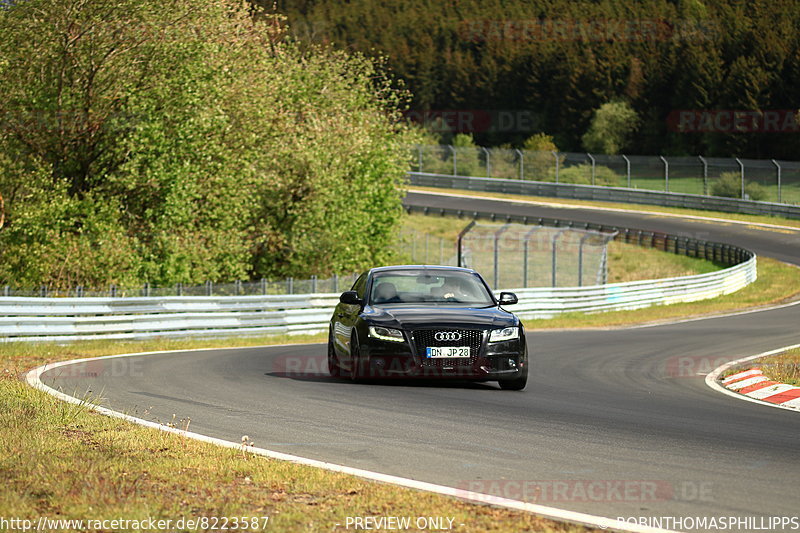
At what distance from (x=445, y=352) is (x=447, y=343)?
11cm

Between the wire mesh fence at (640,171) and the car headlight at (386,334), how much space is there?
162ft

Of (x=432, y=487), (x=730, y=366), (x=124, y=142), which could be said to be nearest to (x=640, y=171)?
(x=124, y=142)

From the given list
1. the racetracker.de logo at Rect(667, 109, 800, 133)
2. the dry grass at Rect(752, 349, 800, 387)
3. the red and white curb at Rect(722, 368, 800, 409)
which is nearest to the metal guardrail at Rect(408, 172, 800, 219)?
the racetracker.de logo at Rect(667, 109, 800, 133)

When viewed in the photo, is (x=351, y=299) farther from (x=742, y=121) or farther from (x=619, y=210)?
(x=742, y=121)

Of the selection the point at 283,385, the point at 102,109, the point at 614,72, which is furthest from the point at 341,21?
the point at 283,385

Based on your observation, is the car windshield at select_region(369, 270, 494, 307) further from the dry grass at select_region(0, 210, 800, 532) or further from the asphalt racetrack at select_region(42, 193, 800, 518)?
the dry grass at select_region(0, 210, 800, 532)

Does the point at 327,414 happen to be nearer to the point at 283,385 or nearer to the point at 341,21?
the point at 283,385

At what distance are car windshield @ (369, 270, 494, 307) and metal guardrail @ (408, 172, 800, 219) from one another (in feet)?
142

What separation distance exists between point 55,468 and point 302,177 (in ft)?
92.2

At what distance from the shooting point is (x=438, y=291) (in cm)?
1436

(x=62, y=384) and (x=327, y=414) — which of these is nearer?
(x=327, y=414)

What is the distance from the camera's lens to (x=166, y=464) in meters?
7.53

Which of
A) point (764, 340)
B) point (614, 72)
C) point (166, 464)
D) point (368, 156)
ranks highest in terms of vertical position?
point (614, 72)

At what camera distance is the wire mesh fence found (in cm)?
6275
